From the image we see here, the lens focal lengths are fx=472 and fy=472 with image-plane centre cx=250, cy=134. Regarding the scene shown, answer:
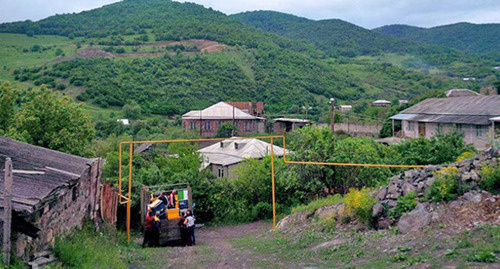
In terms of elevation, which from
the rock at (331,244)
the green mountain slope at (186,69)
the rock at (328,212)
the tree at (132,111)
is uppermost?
the green mountain slope at (186,69)

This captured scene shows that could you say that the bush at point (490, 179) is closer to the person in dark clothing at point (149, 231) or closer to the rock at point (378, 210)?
the rock at point (378, 210)

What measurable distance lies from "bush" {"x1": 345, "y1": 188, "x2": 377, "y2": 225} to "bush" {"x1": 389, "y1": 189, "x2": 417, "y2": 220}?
22.3 inches

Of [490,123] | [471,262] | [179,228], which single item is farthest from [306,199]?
[490,123]

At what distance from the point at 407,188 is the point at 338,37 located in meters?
146

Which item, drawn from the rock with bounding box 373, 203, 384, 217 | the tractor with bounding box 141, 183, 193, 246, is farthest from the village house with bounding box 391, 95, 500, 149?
the rock with bounding box 373, 203, 384, 217

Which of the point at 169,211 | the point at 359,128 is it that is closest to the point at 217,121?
the point at 359,128

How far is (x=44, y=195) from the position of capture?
25.7 ft

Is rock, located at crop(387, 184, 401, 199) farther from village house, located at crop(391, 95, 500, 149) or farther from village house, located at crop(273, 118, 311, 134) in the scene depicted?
village house, located at crop(273, 118, 311, 134)

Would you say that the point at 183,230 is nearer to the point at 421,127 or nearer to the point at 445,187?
the point at 445,187

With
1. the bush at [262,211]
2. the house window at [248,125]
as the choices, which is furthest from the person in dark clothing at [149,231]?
the house window at [248,125]

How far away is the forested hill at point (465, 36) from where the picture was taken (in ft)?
547

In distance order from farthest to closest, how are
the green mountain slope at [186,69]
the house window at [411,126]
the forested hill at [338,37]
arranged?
the forested hill at [338,37], the green mountain slope at [186,69], the house window at [411,126]

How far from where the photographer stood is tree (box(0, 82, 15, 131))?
26008 mm

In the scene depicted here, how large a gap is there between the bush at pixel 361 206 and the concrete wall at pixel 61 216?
6708 mm
